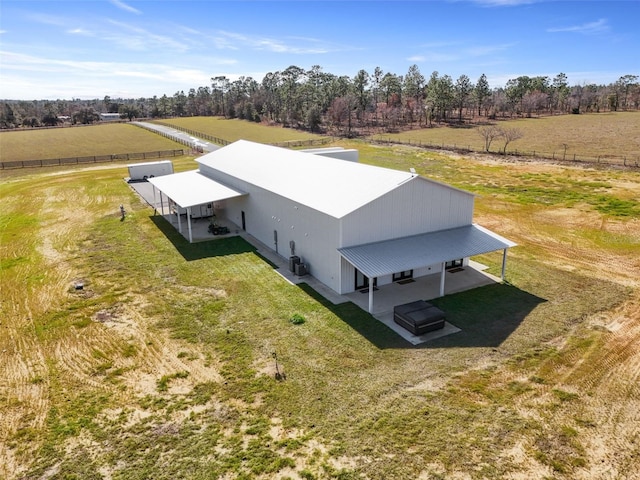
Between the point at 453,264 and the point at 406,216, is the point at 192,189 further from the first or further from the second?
the point at 453,264

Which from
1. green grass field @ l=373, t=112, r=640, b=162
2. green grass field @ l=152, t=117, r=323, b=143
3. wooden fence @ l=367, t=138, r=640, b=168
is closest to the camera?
wooden fence @ l=367, t=138, r=640, b=168

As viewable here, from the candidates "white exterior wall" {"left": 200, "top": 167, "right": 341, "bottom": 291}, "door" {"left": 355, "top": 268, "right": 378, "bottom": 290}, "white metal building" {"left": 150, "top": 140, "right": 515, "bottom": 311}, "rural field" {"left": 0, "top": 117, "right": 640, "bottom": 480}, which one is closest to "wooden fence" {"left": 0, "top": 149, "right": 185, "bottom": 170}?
"white exterior wall" {"left": 200, "top": 167, "right": 341, "bottom": 291}

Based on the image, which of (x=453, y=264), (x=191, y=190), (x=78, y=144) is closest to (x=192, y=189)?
(x=191, y=190)

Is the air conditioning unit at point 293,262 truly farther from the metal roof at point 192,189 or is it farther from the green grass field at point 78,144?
the green grass field at point 78,144

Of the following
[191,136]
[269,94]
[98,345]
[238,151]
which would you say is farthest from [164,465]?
[269,94]

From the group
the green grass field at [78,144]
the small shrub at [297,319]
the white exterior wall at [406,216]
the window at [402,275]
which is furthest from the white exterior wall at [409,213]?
the green grass field at [78,144]

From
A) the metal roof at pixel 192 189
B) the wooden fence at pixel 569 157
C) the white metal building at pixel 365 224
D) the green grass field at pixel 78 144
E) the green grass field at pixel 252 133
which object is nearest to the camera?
the white metal building at pixel 365 224

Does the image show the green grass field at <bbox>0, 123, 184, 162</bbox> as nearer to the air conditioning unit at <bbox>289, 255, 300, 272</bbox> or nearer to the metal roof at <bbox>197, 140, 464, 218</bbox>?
the metal roof at <bbox>197, 140, 464, 218</bbox>

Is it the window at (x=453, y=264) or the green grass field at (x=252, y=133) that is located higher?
the green grass field at (x=252, y=133)
